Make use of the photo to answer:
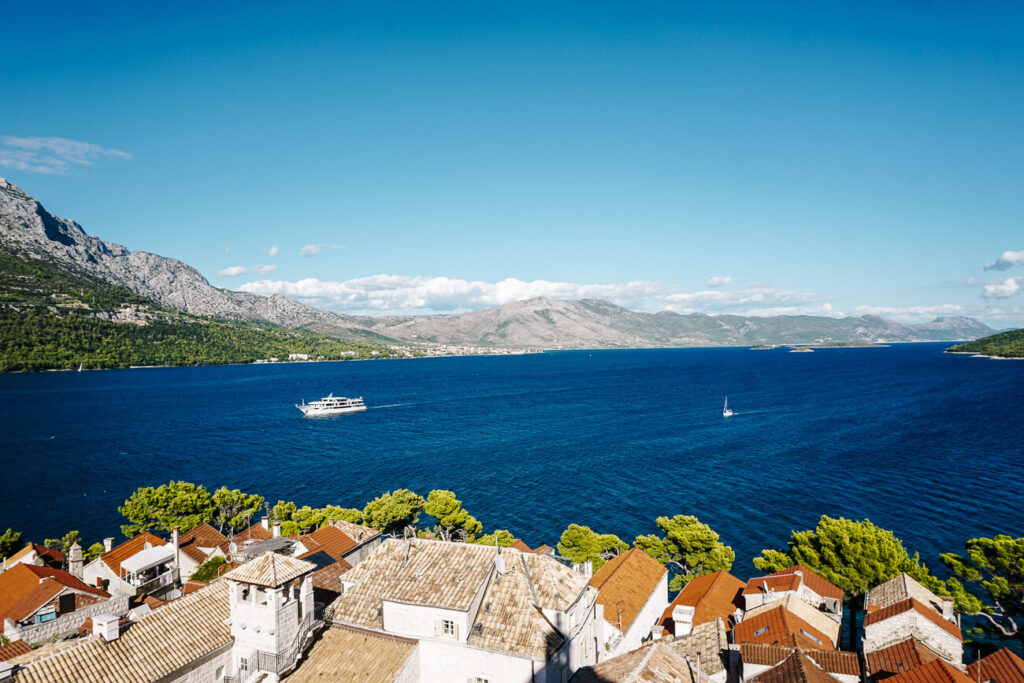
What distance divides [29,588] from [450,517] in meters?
27.7

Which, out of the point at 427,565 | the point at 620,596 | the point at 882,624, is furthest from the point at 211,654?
the point at 882,624

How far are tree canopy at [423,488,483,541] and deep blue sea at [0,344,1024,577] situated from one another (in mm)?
10203

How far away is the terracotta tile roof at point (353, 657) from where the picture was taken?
19781 millimetres

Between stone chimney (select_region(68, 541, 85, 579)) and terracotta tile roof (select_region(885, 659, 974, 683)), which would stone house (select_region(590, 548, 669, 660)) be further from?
stone chimney (select_region(68, 541, 85, 579))

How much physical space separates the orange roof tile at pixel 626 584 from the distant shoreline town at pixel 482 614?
0.37 ft

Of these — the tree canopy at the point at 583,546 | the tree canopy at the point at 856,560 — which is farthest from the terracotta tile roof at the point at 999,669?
the tree canopy at the point at 583,546

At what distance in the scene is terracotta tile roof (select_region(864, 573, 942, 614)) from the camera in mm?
30516

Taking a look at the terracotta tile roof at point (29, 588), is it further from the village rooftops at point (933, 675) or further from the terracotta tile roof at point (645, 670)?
the village rooftops at point (933, 675)

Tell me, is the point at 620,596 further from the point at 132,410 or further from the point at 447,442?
the point at 132,410

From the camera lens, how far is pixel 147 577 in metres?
38.3

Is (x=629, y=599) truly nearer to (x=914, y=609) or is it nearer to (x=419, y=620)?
(x=914, y=609)

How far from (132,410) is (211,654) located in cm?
14376

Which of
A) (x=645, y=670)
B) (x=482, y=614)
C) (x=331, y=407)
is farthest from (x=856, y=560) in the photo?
(x=331, y=407)

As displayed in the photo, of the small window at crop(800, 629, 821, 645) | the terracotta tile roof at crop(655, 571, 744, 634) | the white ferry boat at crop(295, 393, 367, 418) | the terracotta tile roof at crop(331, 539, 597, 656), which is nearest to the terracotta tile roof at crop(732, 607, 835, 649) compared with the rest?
the small window at crop(800, 629, 821, 645)
